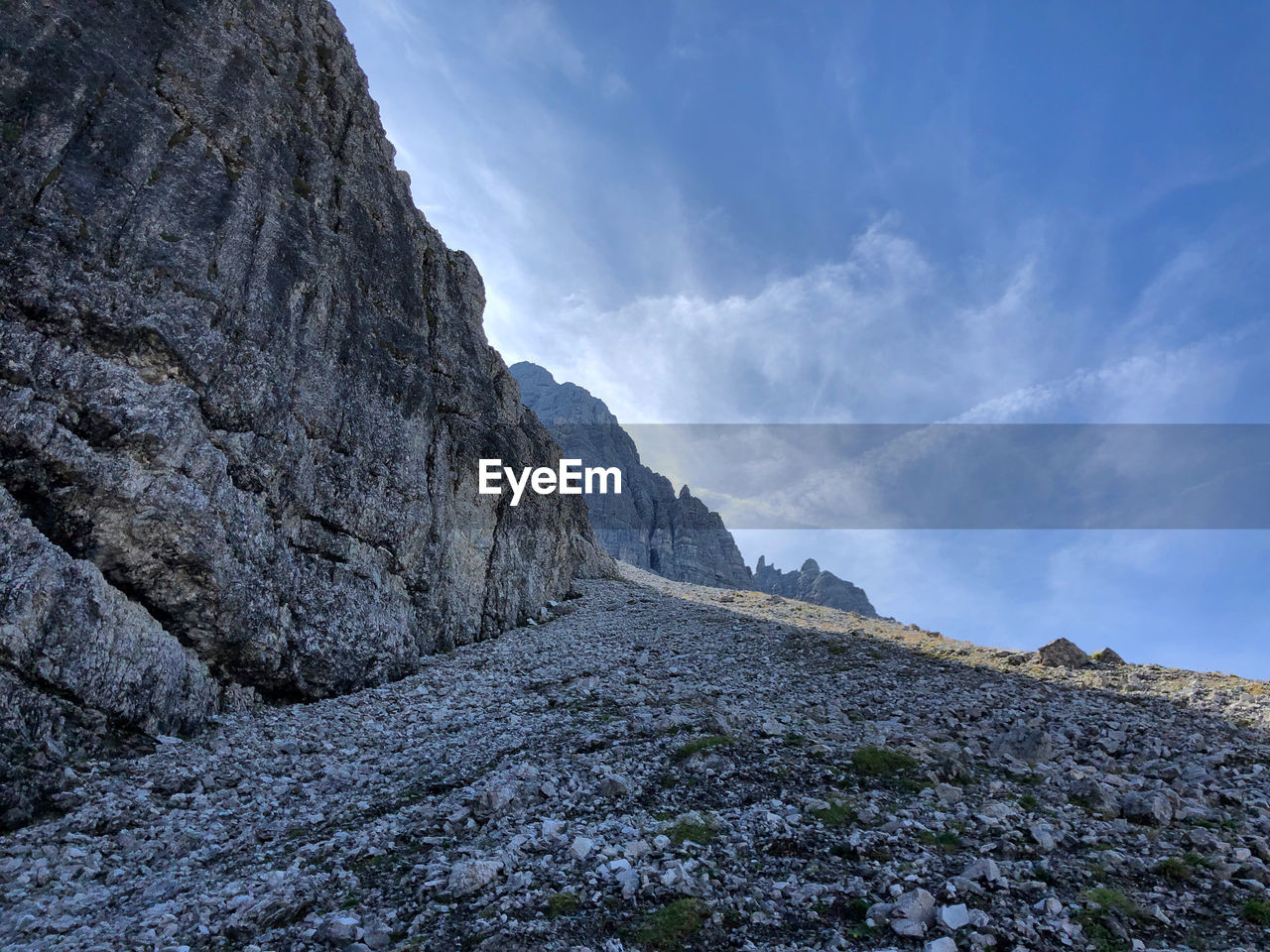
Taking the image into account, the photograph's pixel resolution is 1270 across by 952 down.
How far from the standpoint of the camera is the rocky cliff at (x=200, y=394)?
19.2 metres

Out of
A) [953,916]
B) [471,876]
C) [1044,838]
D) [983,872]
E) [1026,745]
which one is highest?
[1026,745]

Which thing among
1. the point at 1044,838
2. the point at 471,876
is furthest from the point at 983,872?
the point at 471,876

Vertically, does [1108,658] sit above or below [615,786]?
above

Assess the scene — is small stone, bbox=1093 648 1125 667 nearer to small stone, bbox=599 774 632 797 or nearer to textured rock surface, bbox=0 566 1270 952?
textured rock surface, bbox=0 566 1270 952

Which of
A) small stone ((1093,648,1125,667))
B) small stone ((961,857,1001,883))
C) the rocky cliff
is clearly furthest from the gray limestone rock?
the rocky cliff

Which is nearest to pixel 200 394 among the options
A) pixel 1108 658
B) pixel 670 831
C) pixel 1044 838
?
pixel 670 831

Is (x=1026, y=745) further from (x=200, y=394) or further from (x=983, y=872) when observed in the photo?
(x=200, y=394)

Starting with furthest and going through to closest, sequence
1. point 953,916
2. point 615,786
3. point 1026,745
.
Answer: point 1026,745, point 615,786, point 953,916

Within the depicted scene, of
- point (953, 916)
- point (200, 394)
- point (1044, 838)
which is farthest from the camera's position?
point (200, 394)

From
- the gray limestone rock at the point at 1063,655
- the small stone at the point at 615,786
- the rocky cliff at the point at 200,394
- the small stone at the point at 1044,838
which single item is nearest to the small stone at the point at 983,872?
the small stone at the point at 1044,838

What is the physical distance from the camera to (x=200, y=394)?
25.0 meters

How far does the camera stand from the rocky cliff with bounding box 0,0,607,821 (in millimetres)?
19234

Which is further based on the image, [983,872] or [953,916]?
[983,872]

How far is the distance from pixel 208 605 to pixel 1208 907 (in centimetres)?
2898
